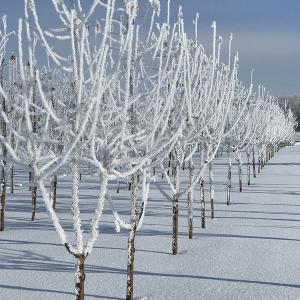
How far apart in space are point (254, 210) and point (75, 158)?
12.3 metres

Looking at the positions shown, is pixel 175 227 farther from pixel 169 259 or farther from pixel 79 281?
pixel 79 281

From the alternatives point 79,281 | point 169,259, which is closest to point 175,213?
point 169,259

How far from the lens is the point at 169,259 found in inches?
399

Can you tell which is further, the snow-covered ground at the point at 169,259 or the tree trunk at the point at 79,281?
the snow-covered ground at the point at 169,259

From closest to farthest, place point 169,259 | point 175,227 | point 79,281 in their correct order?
point 79,281
point 169,259
point 175,227

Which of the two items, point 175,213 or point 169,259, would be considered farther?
point 175,213

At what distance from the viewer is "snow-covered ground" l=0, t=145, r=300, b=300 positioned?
811 centimetres

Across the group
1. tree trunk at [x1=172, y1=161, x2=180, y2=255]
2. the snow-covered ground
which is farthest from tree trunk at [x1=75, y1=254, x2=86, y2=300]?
tree trunk at [x1=172, y1=161, x2=180, y2=255]

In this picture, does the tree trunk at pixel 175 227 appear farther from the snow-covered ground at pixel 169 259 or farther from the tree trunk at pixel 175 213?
the snow-covered ground at pixel 169 259

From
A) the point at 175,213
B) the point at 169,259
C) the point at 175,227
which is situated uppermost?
the point at 175,213

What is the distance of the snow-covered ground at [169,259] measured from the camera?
8.11 metres

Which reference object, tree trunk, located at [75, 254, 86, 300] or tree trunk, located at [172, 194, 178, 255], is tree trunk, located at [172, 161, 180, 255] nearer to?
tree trunk, located at [172, 194, 178, 255]

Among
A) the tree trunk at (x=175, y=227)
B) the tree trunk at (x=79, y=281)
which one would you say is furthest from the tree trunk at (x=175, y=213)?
the tree trunk at (x=79, y=281)

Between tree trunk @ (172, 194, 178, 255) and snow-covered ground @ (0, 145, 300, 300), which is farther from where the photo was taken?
tree trunk @ (172, 194, 178, 255)
